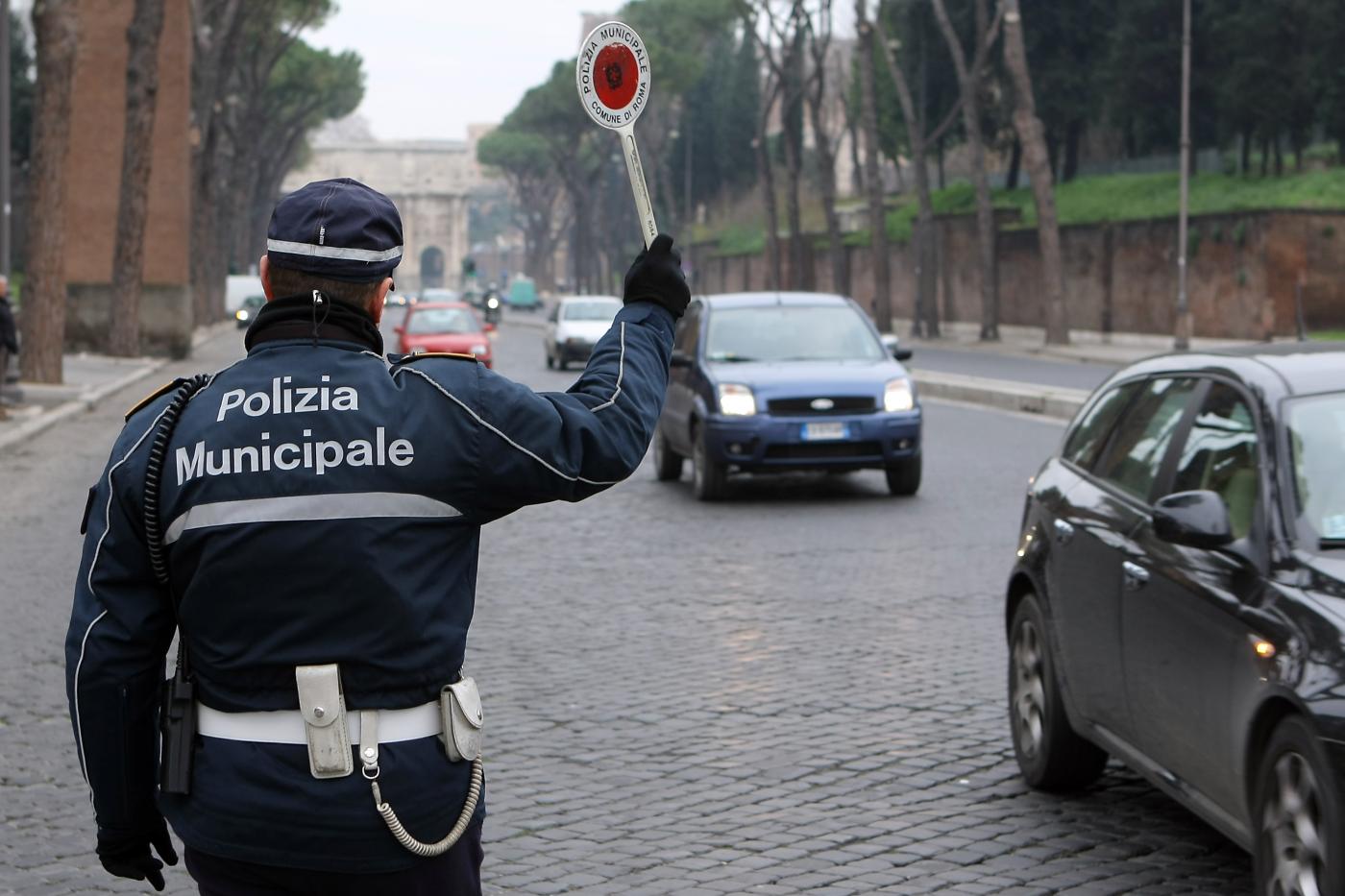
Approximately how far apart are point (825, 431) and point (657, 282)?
12560mm

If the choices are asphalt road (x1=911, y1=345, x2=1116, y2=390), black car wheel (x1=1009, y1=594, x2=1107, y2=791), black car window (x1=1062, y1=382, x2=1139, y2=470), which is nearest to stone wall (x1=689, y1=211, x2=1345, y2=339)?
asphalt road (x1=911, y1=345, x2=1116, y2=390)

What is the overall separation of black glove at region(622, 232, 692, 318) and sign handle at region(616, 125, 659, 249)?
0.05 metres

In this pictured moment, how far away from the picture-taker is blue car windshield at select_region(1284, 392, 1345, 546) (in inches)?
198

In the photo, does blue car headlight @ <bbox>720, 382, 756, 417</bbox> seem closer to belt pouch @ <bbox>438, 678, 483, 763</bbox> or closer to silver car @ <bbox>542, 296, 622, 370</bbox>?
belt pouch @ <bbox>438, 678, 483, 763</bbox>

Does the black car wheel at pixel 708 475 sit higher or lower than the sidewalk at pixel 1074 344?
lower

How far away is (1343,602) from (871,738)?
9.91 feet

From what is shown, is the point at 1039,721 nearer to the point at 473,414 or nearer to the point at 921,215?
the point at 473,414

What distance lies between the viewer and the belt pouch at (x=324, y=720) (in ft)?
9.20

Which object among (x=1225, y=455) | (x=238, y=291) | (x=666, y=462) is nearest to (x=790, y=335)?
(x=666, y=462)

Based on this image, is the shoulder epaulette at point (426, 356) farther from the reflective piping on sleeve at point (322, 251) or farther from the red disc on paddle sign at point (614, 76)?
the red disc on paddle sign at point (614, 76)

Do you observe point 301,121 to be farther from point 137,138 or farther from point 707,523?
point 707,523

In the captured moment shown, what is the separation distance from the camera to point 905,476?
52.6 ft

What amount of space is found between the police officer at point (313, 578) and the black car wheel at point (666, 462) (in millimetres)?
14773

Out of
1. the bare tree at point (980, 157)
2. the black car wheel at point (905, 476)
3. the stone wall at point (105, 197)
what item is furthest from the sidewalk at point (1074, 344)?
the black car wheel at point (905, 476)
